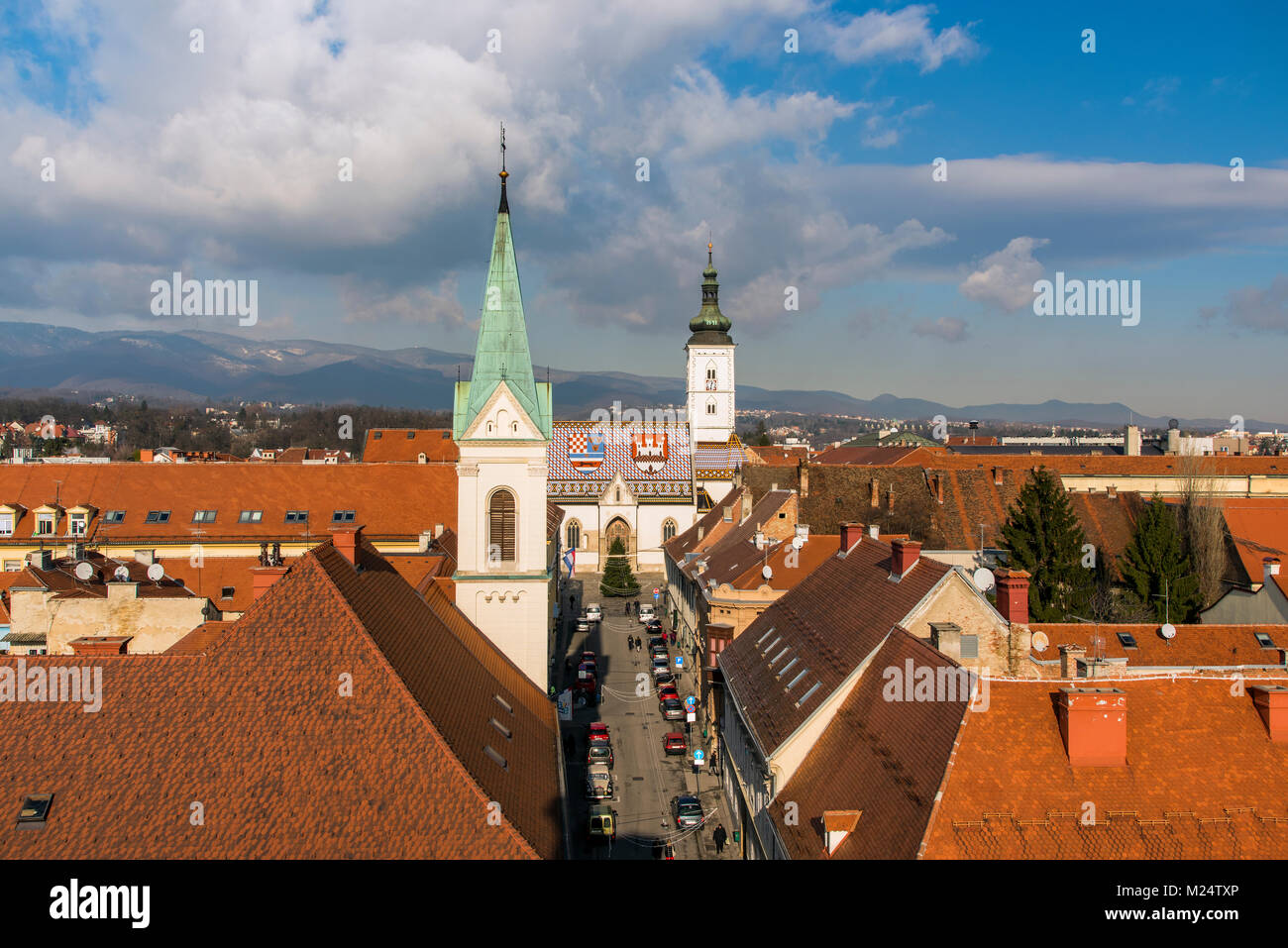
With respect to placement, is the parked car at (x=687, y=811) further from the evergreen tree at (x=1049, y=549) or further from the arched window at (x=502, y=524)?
the evergreen tree at (x=1049, y=549)

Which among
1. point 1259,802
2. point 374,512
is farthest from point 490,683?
point 374,512

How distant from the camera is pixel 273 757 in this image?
43.9 ft

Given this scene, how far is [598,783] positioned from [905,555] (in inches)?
628

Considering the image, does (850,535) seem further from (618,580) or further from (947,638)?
(618,580)

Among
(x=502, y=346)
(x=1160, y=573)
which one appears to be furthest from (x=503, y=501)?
(x=1160, y=573)

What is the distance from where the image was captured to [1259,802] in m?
16.7

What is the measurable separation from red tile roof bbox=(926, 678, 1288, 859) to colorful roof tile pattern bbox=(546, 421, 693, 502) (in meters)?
77.4

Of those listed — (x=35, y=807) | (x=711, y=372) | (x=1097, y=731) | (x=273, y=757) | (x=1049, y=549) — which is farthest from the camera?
(x=711, y=372)

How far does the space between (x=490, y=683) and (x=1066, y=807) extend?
12.9 metres

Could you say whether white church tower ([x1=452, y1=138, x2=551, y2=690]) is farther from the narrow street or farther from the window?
the window

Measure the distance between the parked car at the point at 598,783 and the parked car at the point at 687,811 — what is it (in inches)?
102

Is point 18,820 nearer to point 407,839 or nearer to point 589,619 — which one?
point 407,839

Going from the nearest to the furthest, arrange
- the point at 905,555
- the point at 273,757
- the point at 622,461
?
the point at 273,757 < the point at 905,555 < the point at 622,461

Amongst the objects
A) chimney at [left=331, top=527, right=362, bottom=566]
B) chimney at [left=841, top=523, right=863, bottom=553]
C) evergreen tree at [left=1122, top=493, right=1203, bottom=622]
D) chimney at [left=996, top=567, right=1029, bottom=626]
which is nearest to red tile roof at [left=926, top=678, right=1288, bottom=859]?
chimney at [left=996, top=567, right=1029, bottom=626]
